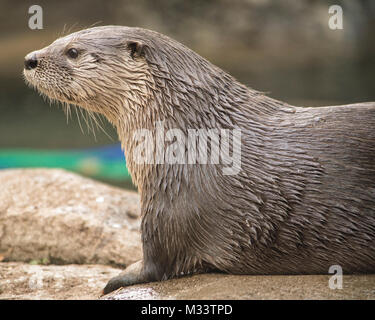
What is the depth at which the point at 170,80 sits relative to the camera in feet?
8.55

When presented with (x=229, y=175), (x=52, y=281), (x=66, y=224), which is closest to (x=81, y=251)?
(x=66, y=224)

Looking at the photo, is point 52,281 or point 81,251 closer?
point 52,281

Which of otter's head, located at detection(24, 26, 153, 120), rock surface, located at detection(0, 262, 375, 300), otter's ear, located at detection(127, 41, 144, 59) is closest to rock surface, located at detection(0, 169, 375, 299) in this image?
rock surface, located at detection(0, 262, 375, 300)

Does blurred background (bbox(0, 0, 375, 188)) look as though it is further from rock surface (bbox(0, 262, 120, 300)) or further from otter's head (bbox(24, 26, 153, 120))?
otter's head (bbox(24, 26, 153, 120))

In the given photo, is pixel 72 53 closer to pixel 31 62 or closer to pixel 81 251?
pixel 31 62

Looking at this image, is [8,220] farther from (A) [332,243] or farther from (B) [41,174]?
(A) [332,243]

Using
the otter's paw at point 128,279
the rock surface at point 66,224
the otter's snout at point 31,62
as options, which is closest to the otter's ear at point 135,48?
the otter's snout at point 31,62

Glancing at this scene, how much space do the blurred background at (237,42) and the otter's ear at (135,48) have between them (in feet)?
17.0

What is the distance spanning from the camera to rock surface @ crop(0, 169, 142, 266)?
12.0ft

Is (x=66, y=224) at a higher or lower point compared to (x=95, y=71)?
lower

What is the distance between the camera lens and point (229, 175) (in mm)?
2484

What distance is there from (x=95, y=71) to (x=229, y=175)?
87 centimetres

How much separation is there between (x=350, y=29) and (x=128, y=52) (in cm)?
707
